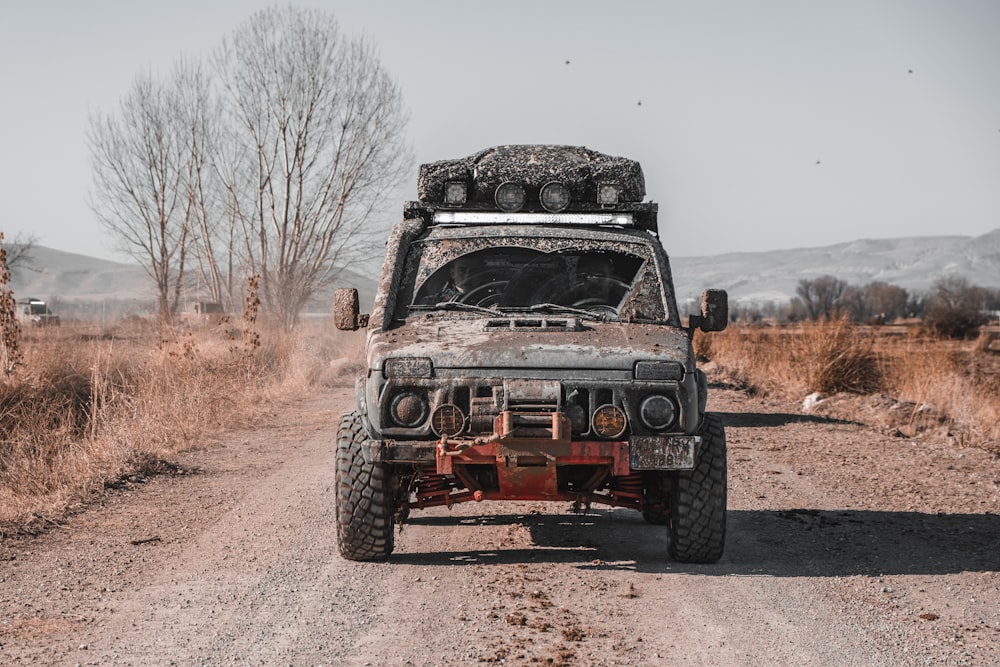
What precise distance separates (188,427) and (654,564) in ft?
25.4

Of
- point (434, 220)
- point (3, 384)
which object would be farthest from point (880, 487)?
point (3, 384)

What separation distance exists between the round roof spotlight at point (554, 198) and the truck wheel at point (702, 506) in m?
2.28

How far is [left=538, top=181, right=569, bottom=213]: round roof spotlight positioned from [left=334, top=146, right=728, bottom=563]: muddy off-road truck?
24 centimetres

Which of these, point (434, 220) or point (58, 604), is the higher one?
point (434, 220)

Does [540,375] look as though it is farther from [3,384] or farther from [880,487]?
[3,384]

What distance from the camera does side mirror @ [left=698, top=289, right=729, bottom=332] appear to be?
7.36 m

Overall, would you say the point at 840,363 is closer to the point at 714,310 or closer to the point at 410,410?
the point at 714,310

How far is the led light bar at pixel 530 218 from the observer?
8.02 meters

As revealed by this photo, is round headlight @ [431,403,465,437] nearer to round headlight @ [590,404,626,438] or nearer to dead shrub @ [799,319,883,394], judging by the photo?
round headlight @ [590,404,626,438]

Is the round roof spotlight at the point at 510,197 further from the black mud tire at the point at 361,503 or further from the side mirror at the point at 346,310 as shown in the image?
the black mud tire at the point at 361,503

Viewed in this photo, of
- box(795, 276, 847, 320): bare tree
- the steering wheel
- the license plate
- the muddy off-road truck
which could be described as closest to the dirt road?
the muddy off-road truck

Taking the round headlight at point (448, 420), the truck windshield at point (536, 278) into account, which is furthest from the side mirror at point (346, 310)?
the round headlight at point (448, 420)

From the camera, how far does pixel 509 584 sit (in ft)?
20.5

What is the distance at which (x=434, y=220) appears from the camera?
816cm
